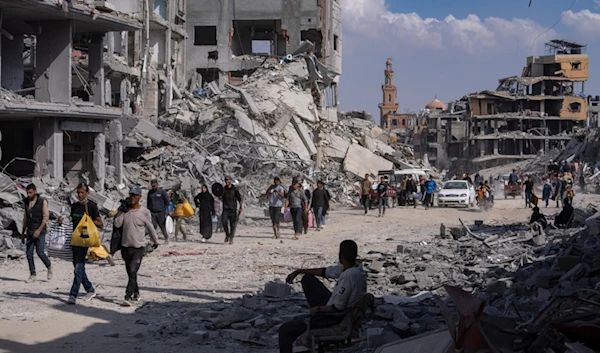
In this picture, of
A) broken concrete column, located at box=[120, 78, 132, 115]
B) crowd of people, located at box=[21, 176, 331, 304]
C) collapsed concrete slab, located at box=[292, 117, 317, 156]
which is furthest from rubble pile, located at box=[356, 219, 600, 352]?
collapsed concrete slab, located at box=[292, 117, 317, 156]

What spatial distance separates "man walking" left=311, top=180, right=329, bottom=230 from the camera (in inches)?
919

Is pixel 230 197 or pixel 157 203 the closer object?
pixel 157 203

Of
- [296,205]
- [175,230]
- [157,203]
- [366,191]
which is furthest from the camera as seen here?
[366,191]

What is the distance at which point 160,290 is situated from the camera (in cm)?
1266

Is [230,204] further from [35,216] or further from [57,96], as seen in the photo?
[57,96]

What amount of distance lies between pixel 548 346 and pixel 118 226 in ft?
22.7

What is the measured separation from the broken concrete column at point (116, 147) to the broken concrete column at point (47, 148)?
4.20 meters

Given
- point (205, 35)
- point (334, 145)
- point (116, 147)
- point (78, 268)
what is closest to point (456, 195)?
point (334, 145)

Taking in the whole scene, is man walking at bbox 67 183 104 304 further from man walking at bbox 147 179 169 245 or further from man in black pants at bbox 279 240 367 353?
man walking at bbox 147 179 169 245

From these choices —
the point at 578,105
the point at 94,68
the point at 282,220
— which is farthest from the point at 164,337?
the point at 578,105

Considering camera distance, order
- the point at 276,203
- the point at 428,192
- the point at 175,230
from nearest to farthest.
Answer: the point at 175,230 < the point at 276,203 < the point at 428,192

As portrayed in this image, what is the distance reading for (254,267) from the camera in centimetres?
1548

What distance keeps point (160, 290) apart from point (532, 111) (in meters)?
84.5

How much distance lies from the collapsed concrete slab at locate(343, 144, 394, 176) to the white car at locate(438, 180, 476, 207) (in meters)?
9.24
